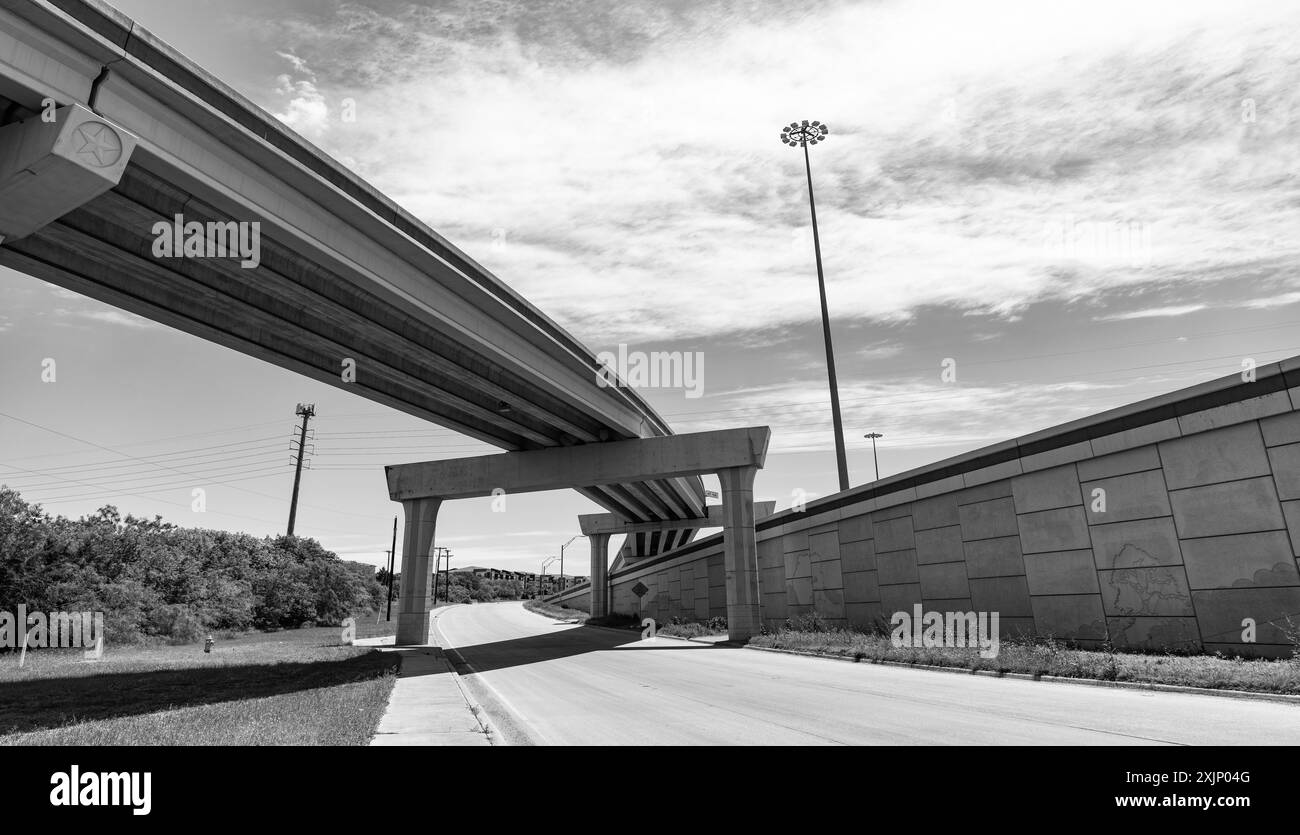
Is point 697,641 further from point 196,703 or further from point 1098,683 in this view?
point 196,703

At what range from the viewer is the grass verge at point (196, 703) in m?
7.48

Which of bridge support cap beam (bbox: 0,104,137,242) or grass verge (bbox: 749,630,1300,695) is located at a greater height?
bridge support cap beam (bbox: 0,104,137,242)

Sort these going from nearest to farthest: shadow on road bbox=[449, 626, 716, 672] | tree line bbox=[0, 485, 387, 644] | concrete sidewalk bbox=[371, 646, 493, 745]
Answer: concrete sidewalk bbox=[371, 646, 493, 745]
shadow on road bbox=[449, 626, 716, 672]
tree line bbox=[0, 485, 387, 644]

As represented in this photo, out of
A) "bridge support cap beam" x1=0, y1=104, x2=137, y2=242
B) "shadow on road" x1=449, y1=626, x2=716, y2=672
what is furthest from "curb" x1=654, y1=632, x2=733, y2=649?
"bridge support cap beam" x1=0, y1=104, x2=137, y2=242

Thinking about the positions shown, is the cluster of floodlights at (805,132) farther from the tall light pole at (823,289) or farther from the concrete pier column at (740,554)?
the concrete pier column at (740,554)

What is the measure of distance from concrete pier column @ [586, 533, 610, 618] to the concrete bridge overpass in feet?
111

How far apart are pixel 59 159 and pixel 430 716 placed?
32.0ft

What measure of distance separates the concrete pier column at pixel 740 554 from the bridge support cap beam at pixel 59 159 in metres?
23.7

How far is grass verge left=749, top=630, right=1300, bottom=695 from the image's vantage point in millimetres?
9070

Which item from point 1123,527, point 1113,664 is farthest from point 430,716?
point 1123,527

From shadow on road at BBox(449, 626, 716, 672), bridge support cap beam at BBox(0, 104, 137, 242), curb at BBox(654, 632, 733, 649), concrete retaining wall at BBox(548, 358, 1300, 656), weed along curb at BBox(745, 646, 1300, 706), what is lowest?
curb at BBox(654, 632, 733, 649)

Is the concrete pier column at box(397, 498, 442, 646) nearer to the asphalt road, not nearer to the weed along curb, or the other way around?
the asphalt road
